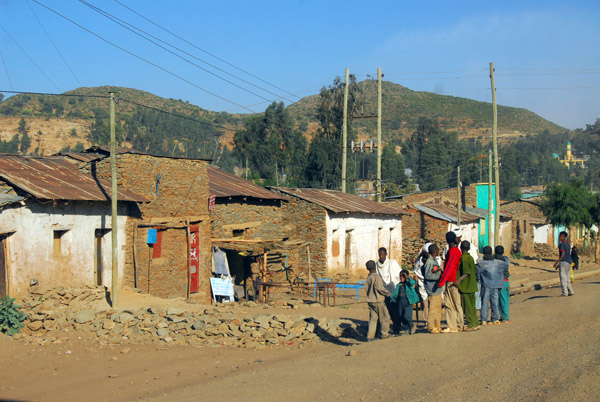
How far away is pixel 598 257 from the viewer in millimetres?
37688

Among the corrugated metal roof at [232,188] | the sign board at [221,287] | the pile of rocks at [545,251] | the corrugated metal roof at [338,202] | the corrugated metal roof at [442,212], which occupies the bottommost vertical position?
the pile of rocks at [545,251]

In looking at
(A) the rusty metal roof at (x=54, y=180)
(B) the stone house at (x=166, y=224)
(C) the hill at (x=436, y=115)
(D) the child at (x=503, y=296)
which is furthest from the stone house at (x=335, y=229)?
(C) the hill at (x=436, y=115)

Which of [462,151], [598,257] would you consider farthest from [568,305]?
[462,151]

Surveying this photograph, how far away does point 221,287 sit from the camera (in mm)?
19891

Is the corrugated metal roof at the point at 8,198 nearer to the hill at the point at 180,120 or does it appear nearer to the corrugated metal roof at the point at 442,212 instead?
the hill at the point at 180,120

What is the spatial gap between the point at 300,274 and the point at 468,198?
2102cm

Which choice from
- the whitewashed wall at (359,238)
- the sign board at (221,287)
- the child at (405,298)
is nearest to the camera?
the child at (405,298)

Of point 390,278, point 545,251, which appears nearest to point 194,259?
point 390,278

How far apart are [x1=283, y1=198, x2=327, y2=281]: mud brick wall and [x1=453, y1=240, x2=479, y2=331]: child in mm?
12710

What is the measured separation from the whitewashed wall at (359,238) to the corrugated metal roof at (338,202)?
0.40 meters

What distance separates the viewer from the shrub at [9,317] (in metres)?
12.7

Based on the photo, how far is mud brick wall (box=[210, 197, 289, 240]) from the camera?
20734 mm

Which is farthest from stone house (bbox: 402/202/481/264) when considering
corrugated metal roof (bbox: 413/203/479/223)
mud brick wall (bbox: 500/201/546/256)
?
mud brick wall (bbox: 500/201/546/256)

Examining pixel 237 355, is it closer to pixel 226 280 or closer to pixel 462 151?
pixel 226 280
